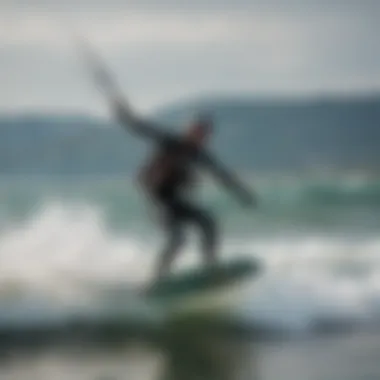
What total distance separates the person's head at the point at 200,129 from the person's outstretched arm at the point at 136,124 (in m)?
0.04

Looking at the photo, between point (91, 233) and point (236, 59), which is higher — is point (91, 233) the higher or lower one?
the lower one

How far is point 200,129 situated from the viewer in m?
1.62

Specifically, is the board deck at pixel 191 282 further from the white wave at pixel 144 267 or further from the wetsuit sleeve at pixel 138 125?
the wetsuit sleeve at pixel 138 125

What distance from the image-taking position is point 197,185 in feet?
5.31

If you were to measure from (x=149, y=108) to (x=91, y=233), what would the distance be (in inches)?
9.6

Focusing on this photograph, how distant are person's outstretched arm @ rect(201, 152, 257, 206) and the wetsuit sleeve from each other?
83 mm

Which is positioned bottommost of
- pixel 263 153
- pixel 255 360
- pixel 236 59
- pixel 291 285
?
pixel 255 360

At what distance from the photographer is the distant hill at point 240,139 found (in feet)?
5.30

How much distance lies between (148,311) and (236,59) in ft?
1.56

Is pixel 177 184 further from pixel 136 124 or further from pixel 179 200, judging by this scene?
pixel 136 124

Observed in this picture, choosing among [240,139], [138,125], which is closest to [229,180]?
[240,139]

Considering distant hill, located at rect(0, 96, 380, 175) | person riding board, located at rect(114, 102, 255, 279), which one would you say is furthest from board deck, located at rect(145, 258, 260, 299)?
distant hill, located at rect(0, 96, 380, 175)

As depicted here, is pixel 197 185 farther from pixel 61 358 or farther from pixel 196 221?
pixel 61 358

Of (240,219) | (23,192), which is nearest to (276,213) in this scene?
(240,219)
